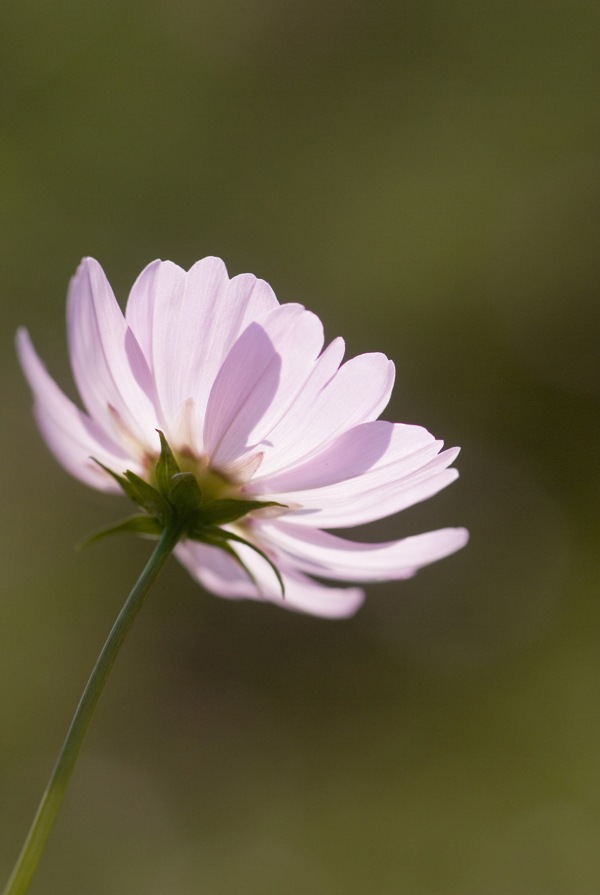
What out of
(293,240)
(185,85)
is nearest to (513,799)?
(293,240)

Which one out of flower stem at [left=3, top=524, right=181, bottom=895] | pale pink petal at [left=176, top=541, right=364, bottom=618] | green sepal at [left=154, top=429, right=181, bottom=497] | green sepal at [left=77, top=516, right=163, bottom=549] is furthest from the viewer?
pale pink petal at [left=176, top=541, right=364, bottom=618]

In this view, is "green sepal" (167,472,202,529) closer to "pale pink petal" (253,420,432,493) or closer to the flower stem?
"pale pink petal" (253,420,432,493)

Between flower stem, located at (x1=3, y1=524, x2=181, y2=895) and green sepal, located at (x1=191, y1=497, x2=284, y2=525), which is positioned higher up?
green sepal, located at (x1=191, y1=497, x2=284, y2=525)

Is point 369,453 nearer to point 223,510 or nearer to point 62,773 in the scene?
point 223,510

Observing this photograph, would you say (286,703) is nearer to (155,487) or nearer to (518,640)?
(518,640)

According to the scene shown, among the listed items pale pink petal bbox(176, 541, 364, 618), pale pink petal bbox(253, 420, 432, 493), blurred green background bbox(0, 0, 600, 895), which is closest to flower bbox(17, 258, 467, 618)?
pale pink petal bbox(253, 420, 432, 493)

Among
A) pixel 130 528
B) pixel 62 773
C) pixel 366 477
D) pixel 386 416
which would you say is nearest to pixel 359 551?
pixel 366 477
